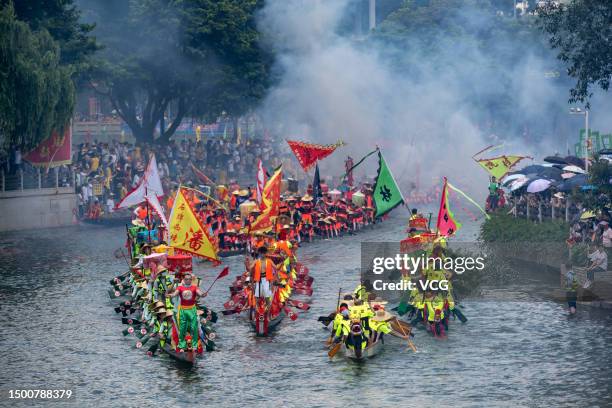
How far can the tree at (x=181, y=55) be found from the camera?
6475 centimetres

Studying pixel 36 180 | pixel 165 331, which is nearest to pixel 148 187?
pixel 165 331

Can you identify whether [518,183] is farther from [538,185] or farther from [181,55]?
[181,55]

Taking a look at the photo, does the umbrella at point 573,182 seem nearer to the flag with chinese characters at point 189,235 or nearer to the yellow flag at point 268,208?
the yellow flag at point 268,208

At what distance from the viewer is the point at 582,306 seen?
103 ft

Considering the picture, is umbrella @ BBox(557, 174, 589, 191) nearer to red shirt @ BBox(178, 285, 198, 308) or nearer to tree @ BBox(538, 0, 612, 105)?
tree @ BBox(538, 0, 612, 105)

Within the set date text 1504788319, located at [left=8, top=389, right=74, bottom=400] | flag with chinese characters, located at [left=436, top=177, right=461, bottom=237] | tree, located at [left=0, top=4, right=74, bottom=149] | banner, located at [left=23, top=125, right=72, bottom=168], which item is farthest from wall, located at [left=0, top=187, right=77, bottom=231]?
date text 1504788319, located at [left=8, top=389, right=74, bottom=400]

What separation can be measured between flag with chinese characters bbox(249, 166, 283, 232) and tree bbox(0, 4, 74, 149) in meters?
16.1

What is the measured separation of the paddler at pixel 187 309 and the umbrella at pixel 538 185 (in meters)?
20.9

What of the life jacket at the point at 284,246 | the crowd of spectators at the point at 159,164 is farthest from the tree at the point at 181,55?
the life jacket at the point at 284,246

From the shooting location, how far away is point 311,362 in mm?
25297

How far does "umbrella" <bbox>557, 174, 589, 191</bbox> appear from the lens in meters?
40.6

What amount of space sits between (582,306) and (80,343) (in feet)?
40.4

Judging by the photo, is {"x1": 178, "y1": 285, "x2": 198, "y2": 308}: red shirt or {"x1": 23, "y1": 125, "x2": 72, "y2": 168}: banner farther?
{"x1": 23, "y1": 125, "x2": 72, "y2": 168}: banner

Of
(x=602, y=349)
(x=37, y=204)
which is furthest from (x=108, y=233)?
(x=602, y=349)
